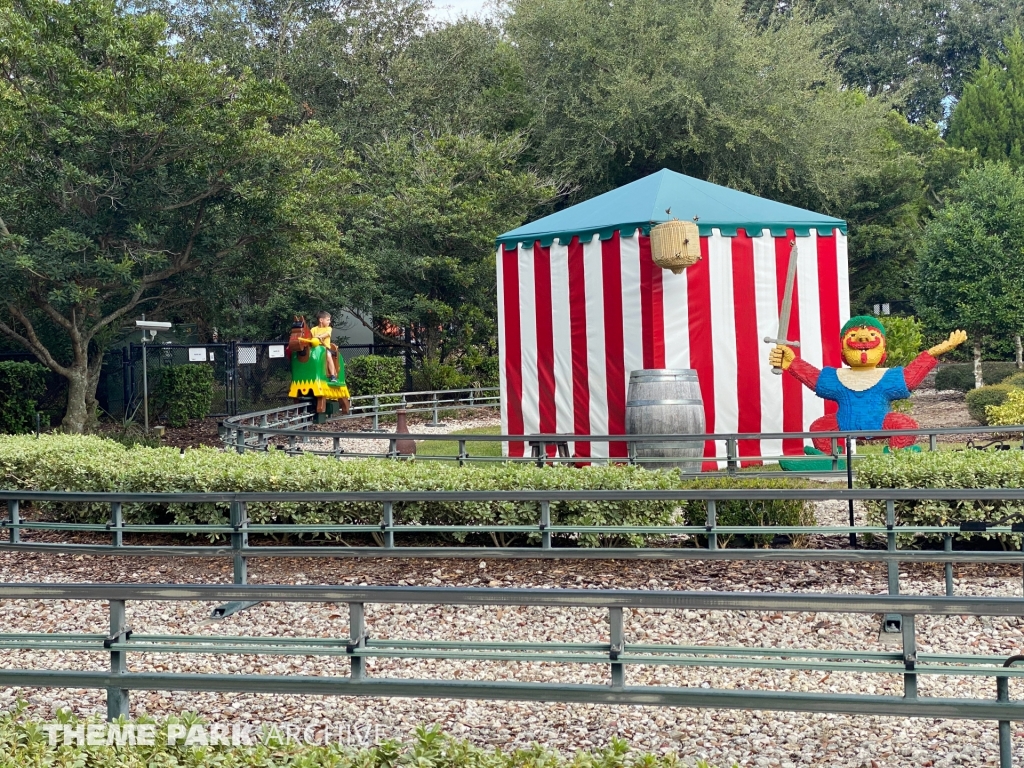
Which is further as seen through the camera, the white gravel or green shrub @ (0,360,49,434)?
green shrub @ (0,360,49,434)

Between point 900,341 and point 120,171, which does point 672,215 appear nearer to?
point 120,171

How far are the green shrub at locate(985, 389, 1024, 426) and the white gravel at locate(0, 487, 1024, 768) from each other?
1193 centimetres

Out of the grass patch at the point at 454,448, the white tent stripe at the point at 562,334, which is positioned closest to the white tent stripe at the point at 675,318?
the white tent stripe at the point at 562,334

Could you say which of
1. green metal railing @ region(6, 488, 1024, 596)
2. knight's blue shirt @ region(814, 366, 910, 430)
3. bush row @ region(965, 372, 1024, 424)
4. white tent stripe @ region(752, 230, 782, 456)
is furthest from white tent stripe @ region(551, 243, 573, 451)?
bush row @ region(965, 372, 1024, 424)

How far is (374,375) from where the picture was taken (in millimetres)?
28266

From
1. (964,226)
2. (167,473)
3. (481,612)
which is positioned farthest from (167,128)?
(964,226)

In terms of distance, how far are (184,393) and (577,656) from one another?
→ 21952 millimetres

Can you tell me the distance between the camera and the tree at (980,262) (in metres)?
28.1

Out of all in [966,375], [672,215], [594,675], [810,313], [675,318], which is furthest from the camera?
[966,375]

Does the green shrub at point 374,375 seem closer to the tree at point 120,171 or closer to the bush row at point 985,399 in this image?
the tree at point 120,171

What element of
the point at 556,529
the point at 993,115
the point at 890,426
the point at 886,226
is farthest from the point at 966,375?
the point at 556,529

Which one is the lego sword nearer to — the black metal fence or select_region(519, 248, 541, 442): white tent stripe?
select_region(519, 248, 541, 442): white tent stripe

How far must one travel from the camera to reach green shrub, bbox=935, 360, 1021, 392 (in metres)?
30.6

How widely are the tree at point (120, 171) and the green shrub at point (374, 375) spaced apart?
5.53m
